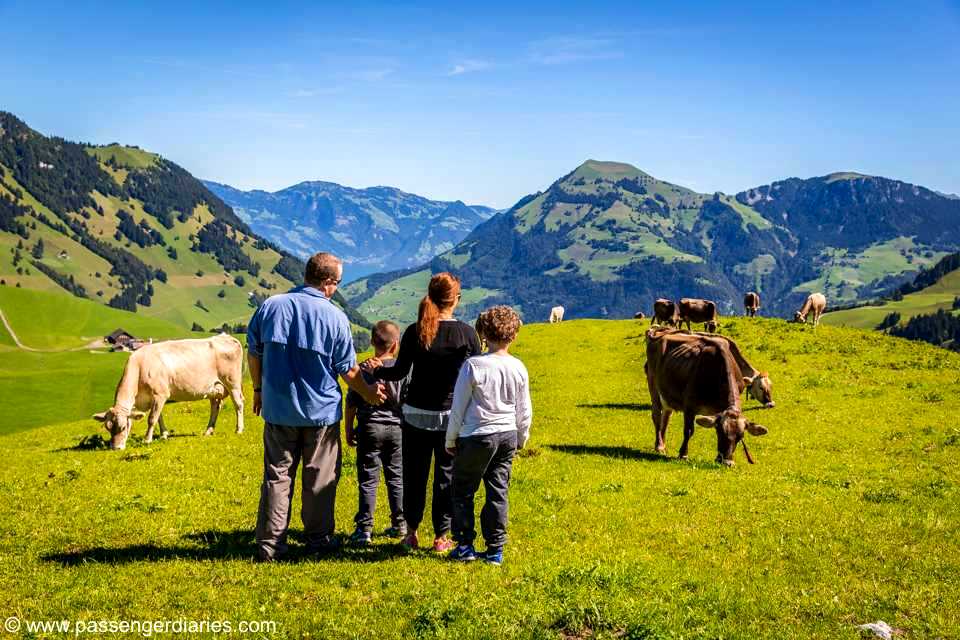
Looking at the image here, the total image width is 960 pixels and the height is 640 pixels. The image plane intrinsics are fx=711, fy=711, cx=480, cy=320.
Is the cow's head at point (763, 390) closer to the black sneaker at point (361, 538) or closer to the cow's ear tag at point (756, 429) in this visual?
the cow's ear tag at point (756, 429)

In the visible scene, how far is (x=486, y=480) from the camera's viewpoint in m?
10.2

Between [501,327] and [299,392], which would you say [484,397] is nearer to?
[501,327]

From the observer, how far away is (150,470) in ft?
58.2

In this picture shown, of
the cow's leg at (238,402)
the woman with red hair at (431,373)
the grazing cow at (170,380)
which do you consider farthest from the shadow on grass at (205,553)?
the cow's leg at (238,402)

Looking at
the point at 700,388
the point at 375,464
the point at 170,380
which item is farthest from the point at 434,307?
the point at 170,380

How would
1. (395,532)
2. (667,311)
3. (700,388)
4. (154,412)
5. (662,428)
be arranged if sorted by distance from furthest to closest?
1. (667,311)
2. (154,412)
3. (662,428)
4. (700,388)
5. (395,532)

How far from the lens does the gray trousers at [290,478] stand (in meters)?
10.3

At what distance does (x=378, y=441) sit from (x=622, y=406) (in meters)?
21.4

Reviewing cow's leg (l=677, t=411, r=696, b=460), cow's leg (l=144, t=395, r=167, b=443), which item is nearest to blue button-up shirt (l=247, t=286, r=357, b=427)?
cow's leg (l=677, t=411, r=696, b=460)

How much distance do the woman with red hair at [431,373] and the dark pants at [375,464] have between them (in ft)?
2.41

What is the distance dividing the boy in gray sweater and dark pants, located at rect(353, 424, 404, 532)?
1.68 m

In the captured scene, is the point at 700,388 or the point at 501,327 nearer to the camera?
the point at 501,327

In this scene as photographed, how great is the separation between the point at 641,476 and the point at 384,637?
10.7 m

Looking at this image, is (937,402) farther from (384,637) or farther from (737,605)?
(384,637)
